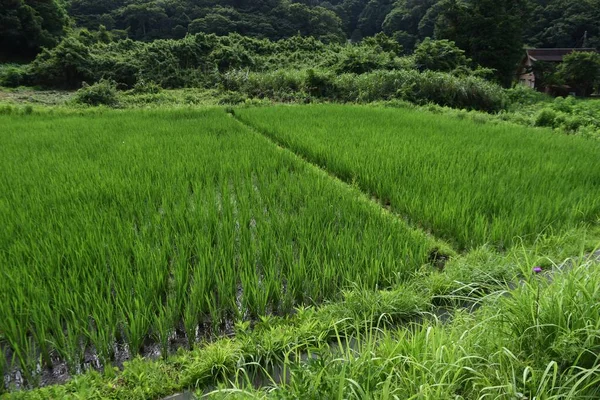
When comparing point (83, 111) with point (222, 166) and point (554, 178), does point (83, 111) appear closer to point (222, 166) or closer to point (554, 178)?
point (222, 166)

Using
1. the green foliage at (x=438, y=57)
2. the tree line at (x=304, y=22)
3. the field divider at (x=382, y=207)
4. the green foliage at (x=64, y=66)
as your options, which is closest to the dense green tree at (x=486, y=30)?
the tree line at (x=304, y=22)

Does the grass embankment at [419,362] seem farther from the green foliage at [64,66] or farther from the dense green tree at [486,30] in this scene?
the dense green tree at [486,30]

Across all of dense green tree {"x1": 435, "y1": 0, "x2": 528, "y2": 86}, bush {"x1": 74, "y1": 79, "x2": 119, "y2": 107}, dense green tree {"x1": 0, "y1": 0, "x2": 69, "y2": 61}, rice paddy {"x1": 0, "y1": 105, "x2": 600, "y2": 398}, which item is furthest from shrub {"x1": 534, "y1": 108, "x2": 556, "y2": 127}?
dense green tree {"x1": 0, "y1": 0, "x2": 69, "y2": 61}

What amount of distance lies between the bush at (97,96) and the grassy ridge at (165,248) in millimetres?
7894

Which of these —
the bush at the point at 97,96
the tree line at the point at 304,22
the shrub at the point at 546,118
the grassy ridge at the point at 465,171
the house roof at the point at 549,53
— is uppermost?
the tree line at the point at 304,22

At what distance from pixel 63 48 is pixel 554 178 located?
17.7 m

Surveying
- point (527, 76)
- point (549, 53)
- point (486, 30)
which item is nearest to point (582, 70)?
point (486, 30)

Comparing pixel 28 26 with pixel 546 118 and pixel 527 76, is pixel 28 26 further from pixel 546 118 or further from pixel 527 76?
pixel 527 76

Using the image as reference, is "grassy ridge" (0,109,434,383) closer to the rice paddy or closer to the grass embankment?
the rice paddy

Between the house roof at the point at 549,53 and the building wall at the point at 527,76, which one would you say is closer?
the building wall at the point at 527,76

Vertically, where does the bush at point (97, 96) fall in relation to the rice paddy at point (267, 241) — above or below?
above

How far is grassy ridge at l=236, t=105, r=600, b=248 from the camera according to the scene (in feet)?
8.96

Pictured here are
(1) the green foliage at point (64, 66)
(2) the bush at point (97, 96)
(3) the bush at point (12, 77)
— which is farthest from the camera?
(1) the green foliage at point (64, 66)

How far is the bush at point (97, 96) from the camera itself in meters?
10.8
